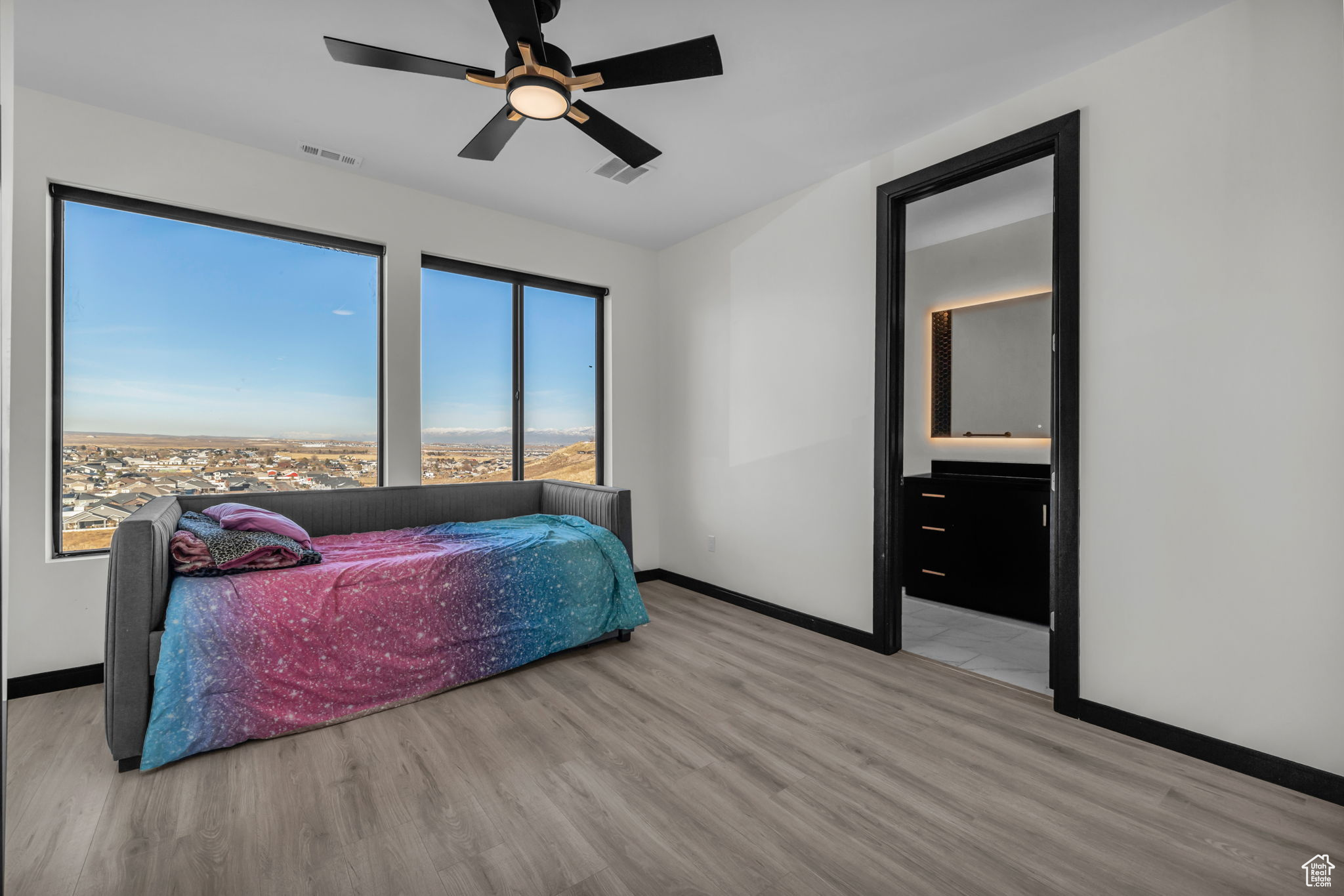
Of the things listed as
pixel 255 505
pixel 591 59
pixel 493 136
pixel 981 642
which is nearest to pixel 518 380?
pixel 255 505

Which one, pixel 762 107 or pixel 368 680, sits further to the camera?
pixel 762 107

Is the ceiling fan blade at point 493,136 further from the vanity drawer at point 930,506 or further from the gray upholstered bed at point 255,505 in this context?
the vanity drawer at point 930,506

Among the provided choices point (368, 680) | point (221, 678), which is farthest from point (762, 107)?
point (221, 678)

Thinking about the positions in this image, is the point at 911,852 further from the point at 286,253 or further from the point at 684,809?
the point at 286,253

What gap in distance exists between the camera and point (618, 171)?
331 cm

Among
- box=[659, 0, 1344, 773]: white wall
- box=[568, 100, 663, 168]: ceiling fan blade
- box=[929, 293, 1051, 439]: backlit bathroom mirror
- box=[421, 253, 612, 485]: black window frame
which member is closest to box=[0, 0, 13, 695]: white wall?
box=[568, 100, 663, 168]: ceiling fan blade

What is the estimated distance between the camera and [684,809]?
5.90ft

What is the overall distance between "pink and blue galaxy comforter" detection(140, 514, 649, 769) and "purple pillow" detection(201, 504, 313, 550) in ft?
0.59

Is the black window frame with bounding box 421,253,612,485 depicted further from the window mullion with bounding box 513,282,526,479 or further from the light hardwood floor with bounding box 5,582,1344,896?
the light hardwood floor with bounding box 5,582,1344,896

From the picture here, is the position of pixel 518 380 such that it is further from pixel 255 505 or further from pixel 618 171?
pixel 255 505

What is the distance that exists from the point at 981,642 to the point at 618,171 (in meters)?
3.35

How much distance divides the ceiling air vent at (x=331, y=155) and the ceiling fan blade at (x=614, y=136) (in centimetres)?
159

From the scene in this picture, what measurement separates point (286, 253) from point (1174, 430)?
14.3ft

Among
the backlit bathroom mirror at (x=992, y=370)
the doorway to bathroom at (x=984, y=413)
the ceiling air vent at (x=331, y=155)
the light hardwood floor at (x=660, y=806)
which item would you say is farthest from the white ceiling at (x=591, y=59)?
the light hardwood floor at (x=660, y=806)
